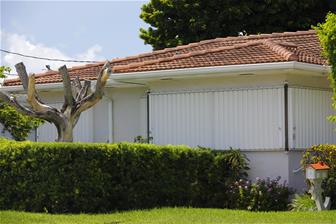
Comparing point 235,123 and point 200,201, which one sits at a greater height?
point 235,123

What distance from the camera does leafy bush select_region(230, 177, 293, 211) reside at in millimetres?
15688

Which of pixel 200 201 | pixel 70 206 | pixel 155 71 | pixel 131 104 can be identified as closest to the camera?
pixel 70 206

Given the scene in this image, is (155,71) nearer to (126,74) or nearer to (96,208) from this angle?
(126,74)

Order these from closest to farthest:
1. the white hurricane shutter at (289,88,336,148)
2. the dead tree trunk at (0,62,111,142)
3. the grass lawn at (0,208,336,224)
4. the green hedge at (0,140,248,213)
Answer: the grass lawn at (0,208,336,224) → the green hedge at (0,140,248,213) → the dead tree trunk at (0,62,111,142) → the white hurricane shutter at (289,88,336,148)

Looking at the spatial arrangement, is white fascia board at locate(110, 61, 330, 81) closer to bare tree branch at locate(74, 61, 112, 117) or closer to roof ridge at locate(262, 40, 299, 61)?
roof ridge at locate(262, 40, 299, 61)

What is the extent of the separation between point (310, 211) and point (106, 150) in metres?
4.10

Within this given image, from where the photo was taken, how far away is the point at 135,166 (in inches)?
585

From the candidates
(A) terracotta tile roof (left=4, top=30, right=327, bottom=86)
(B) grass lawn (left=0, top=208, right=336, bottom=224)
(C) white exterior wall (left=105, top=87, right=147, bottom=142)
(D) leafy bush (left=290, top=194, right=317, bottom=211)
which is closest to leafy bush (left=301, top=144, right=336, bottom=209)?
(D) leafy bush (left=290, top=194, right=317, bottom=211)

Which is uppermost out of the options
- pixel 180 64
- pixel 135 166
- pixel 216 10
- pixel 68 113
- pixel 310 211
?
pixel 216 10

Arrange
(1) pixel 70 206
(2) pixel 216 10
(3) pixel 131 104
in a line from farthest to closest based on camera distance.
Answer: (2) pixel 216 10, (3) pixel 131 104, (1) pixel 70 206

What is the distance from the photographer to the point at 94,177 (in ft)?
46.7

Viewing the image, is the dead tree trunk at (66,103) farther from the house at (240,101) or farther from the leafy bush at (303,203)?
the leafy bush at (303,203)

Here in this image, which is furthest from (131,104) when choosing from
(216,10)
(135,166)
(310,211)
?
(216,10)

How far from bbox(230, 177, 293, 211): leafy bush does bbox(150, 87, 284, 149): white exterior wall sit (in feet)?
3.30
